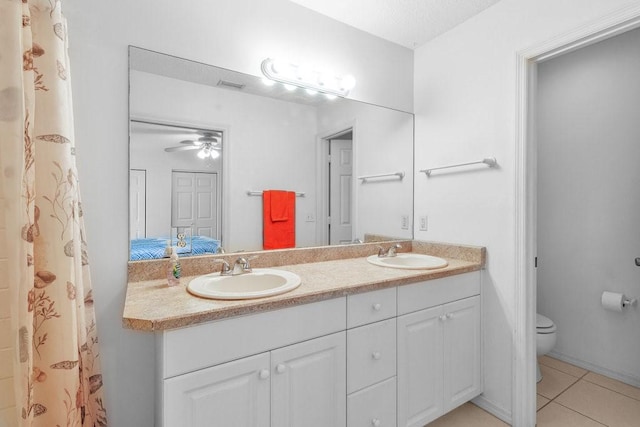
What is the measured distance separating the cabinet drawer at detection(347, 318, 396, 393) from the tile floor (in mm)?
616

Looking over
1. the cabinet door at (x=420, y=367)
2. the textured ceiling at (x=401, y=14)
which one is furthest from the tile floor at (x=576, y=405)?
the textured ceiling at (x=401, y=14)

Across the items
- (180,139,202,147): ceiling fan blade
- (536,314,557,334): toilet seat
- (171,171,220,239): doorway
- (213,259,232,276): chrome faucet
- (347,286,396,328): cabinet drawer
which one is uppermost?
(180,139,202,147): ceiling fan blade

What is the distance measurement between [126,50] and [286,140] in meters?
0.87

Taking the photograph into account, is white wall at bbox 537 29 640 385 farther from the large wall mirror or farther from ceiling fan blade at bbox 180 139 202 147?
ceiling fan blade at bbox 180 139 202 147

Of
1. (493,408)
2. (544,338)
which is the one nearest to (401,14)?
(544,338)

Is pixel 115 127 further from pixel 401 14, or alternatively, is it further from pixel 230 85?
pixel 401 14

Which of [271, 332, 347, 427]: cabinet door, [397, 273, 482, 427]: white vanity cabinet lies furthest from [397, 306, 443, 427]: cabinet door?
[271, 332, 347, 427]: cabinet door

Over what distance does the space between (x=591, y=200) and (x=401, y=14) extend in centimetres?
186

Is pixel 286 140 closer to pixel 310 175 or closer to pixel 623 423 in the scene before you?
pixel 310 175

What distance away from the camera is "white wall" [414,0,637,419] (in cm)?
175

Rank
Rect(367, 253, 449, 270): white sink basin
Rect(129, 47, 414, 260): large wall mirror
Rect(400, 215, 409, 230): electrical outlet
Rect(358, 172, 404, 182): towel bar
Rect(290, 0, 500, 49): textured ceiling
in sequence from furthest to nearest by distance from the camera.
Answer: Rect(400, 215, 409, 230): electrical outlet, Rect(358, 172, 404, 182): towel bar, Rect(367, 253, 449, 270): white sink basin, Rect(290, 0, 500, 49): textured ceiling, Rect(129, 47, 414, 260): large wall mirror

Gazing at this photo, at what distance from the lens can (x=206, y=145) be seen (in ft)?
5.42

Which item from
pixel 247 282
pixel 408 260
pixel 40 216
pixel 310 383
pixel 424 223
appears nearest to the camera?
pixel 40 216

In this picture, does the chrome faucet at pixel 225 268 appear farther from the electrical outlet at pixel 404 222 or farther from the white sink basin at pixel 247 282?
the electrical outlet at pixel 404 222
